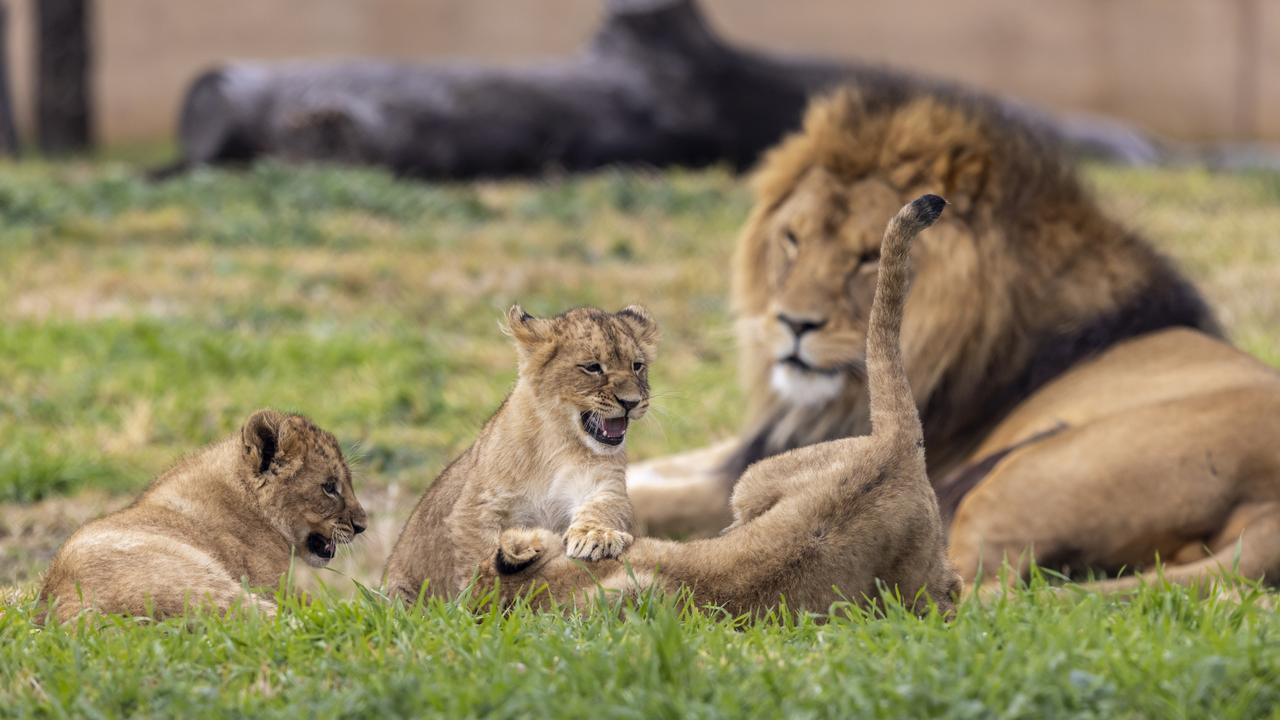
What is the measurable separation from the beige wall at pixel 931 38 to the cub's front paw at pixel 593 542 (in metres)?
15.4

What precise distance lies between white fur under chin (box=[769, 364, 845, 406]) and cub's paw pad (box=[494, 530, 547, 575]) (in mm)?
1783

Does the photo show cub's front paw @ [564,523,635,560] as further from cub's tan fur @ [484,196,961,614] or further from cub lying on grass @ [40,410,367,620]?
cub lying on grass @ [40,410,367,620]

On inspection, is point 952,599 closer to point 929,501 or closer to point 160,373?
point 929,501

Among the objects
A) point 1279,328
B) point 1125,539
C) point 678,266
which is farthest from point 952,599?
point 678,266

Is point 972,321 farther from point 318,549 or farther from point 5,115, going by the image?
point 5,115

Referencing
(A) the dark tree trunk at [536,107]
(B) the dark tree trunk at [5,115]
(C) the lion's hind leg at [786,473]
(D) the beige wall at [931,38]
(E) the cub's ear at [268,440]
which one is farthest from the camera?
(D) the beige wall at [931,38]

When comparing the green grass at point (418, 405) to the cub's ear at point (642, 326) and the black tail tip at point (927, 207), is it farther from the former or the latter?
the black tail tip at point (927, 207)

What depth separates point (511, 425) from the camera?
346cm

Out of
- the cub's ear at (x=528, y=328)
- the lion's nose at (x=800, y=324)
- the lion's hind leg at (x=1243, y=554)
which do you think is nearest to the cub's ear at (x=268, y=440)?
the cub's ear at (x=528, y=328)

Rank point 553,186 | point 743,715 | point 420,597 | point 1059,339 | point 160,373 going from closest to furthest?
point 743,715 → point 420,597 → point 1059,339 → point 160,373 → point 553,186

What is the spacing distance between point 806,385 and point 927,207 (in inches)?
64.8

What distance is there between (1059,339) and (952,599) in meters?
1.69

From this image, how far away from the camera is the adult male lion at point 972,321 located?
14.7 ft

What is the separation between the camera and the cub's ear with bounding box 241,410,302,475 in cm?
387
